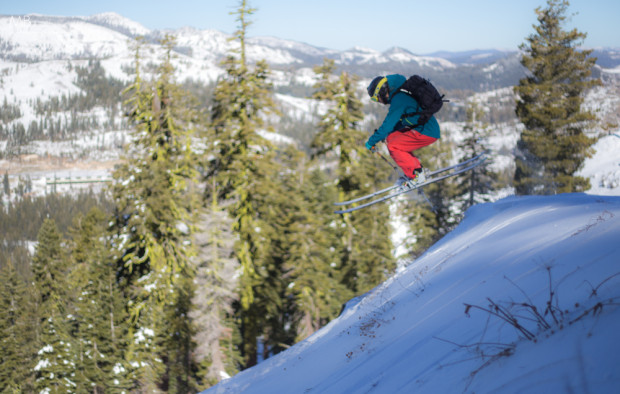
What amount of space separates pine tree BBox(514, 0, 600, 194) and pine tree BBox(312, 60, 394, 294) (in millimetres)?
10645

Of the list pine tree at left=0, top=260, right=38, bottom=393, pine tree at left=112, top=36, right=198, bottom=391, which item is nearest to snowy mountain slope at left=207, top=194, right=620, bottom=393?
pine tree at left=112, top=36, right=198, bottom=391

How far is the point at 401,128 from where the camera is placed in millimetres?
8305

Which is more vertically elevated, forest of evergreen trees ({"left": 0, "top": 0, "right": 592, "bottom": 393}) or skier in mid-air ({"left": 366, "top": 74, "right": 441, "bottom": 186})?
skier in mid-air ({"left": 366, "top": 74, "right": 441, "bottom": 186})

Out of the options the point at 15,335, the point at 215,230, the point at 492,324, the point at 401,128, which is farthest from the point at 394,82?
the point at 15,335

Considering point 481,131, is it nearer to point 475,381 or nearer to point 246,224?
point 246,224

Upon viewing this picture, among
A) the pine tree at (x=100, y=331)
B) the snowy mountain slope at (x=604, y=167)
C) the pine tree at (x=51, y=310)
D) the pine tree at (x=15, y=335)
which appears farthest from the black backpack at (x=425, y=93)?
the pine tree at (x=15, y=335)

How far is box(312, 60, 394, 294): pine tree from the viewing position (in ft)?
76.9

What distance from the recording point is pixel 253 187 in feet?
64.6

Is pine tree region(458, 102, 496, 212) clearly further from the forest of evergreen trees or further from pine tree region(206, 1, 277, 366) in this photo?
pine tree region(206, 1, 277, 366)

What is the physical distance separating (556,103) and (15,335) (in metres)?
47.1

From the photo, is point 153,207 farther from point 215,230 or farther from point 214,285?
point 214,285

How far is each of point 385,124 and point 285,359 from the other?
490 centimetres

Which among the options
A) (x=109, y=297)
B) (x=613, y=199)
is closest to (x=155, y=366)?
(x=109, y=297)

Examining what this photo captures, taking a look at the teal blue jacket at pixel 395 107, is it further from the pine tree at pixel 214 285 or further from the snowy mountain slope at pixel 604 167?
the snowy mountain slope at pixel 604 167
